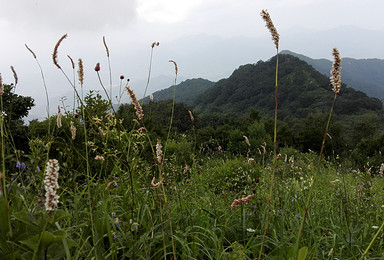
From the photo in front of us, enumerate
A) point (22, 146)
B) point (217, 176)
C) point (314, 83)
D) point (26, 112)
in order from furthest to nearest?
1. point (314, 83)
2. point (26, 112)
3. point (22, 146)
4. point (217, 176)

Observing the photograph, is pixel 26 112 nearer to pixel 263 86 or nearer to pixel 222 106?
pixel 222 106

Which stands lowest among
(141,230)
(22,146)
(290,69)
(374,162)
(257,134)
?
(374,162)

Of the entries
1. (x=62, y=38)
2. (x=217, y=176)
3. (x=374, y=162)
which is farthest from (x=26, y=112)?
(x=374, y=162)

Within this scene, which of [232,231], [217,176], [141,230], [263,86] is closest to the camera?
[141,230]

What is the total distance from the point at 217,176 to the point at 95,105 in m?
3.83

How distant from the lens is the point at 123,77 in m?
2.57

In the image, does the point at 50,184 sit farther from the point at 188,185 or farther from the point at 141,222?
the point at 188,185

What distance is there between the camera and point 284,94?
94.0m

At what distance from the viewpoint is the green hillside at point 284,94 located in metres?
78.8

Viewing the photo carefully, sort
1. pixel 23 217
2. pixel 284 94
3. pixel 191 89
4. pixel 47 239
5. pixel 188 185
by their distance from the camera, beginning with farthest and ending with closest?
pixel 191 89, pixel 284 94, pixel 188 185, pixel 23 217, pixel 47 239

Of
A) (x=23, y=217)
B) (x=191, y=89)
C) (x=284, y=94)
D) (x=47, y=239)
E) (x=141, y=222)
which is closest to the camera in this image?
(x=47, y=239)

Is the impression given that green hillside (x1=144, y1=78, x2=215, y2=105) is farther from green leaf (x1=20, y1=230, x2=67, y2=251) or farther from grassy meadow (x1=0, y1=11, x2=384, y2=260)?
green leaf (x1=20, y1=230, x2=67, y2=251)

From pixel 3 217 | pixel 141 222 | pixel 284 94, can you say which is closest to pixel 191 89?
pixel 284 94

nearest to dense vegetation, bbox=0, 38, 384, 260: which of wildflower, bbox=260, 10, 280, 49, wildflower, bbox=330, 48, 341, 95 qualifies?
wildflower, bbox=330, 48, 341, 95
